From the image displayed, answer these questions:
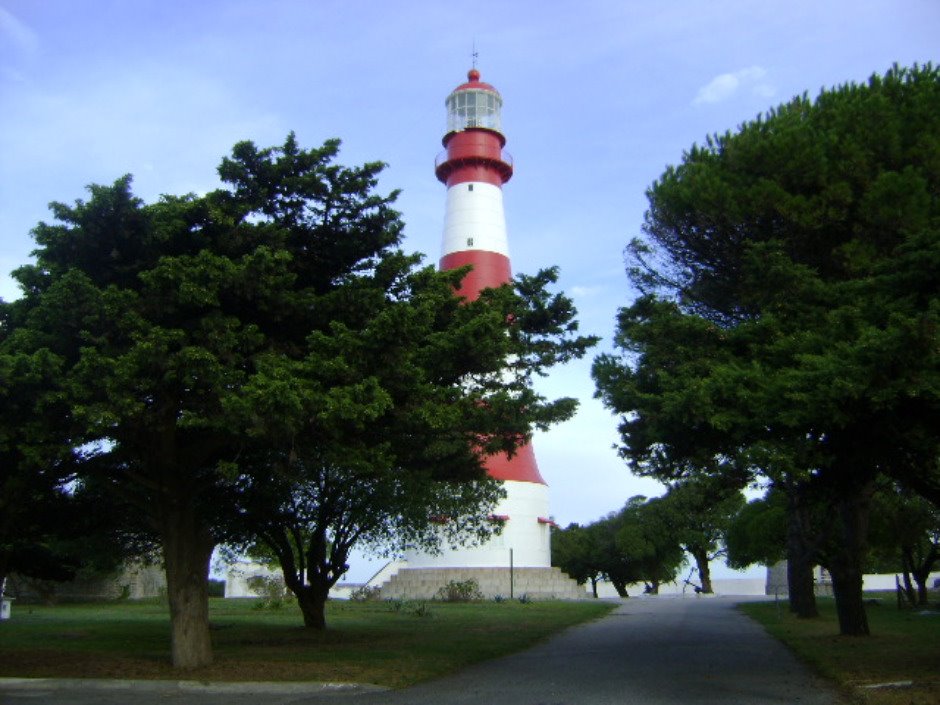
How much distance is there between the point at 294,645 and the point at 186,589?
503cm

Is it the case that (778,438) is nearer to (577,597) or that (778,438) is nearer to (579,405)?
(579,405)

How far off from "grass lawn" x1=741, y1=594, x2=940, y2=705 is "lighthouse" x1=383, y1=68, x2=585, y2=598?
49.6 ft

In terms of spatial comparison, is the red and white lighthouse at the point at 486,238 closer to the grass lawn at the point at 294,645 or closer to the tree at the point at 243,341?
the grass lawn at the point at 294,645

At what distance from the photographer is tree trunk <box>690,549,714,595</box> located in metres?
60.8

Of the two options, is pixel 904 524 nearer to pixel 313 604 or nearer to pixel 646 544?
pixel 646 544

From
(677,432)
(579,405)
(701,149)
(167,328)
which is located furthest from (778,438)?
(167,328)

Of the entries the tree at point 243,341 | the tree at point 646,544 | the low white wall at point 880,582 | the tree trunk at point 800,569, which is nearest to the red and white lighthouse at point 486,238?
the tree trunk at point 800,569

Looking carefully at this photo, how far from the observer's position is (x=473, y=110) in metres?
37.7

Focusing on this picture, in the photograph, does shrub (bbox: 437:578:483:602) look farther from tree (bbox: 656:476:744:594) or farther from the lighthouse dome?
tree (bbox: 656:476:744:594)

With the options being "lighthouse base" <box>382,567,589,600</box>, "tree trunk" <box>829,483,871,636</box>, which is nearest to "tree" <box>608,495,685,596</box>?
"lighthouse base" <box>382,567,589,600</box>

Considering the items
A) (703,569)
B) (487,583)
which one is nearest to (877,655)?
(487,583)

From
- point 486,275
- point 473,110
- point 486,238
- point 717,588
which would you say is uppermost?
point 473,110

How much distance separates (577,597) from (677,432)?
30802 mm

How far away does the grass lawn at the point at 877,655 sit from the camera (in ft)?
32.2
